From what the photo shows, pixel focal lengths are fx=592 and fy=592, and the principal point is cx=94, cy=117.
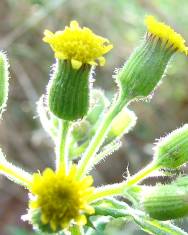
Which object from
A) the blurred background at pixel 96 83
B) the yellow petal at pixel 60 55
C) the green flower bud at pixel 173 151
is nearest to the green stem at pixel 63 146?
the yellow petal at pixel 60 55

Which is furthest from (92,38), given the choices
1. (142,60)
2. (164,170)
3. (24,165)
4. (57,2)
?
(24,165)

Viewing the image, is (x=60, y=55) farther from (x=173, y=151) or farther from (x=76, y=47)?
(x=173, y=151)

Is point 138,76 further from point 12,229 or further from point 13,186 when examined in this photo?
point 13,186

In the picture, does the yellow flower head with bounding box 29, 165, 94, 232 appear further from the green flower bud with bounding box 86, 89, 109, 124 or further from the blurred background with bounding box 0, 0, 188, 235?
the blurred background with bounding box 0, 0, 188, 235

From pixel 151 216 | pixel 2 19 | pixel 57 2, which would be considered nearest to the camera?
pixel 151 216

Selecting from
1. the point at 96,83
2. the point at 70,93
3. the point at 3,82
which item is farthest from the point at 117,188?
the point at 96,83

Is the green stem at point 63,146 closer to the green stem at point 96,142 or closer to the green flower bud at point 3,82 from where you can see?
the green stem at point 96,142
